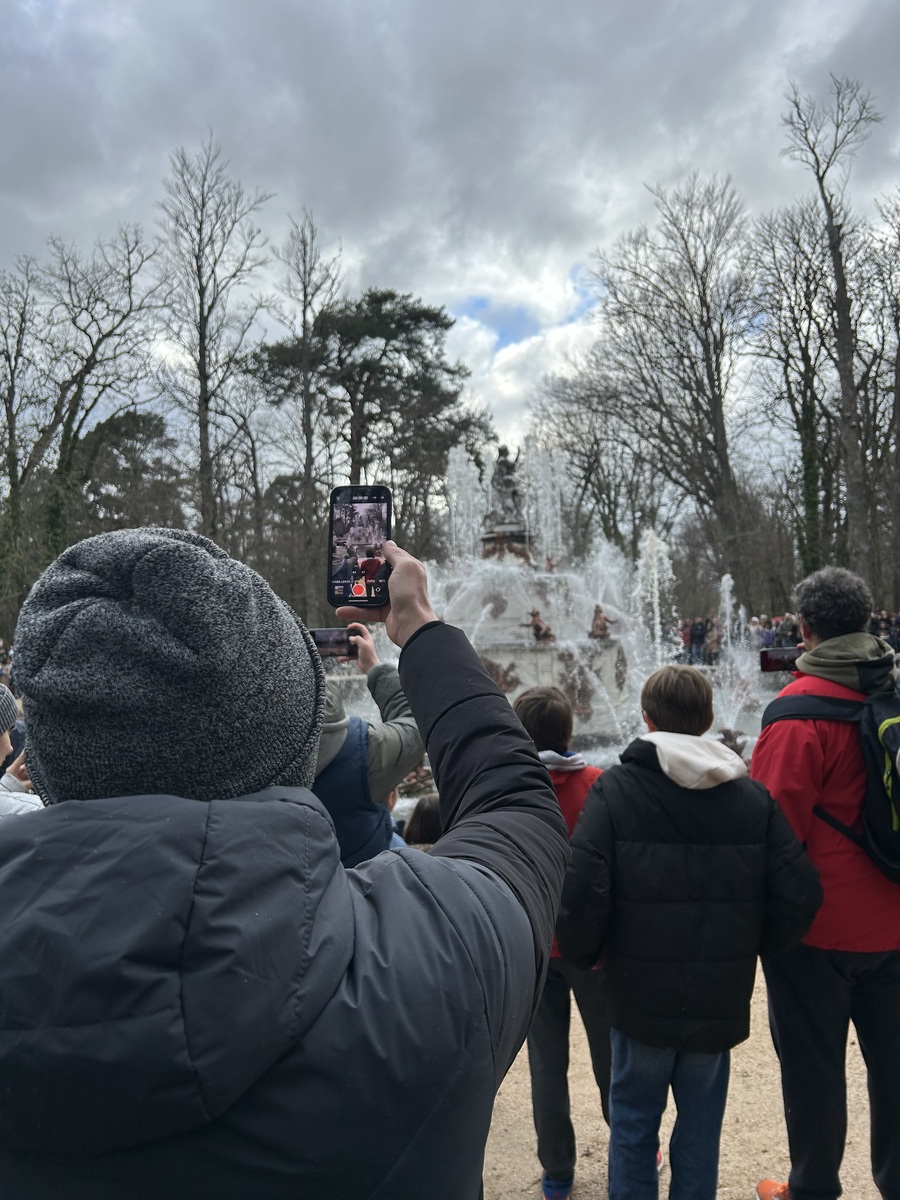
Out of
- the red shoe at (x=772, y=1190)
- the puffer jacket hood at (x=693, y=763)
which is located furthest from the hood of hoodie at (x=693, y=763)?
the red shoe at (x=772, y=1190)

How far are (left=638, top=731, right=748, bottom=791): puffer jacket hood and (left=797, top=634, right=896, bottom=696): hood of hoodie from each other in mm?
536

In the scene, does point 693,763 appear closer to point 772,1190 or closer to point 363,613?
point 363,613

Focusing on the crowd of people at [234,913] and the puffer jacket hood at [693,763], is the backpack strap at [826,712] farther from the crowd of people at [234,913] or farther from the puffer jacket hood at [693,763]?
the crowd of people at [234,913]

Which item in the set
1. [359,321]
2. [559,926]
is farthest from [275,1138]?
[359,321]

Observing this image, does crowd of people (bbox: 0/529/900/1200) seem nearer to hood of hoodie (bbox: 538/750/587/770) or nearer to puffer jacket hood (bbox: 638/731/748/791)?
puffer jacket hood (bbox: 638/731/748/791)

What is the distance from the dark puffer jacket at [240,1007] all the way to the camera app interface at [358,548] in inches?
27.7

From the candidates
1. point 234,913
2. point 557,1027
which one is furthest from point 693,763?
point 234,913

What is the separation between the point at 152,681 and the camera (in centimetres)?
91

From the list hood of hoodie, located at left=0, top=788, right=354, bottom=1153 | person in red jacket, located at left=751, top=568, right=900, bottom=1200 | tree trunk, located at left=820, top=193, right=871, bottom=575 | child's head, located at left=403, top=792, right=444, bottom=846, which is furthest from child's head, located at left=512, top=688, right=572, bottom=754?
tree trunk, located at left=820, top=193, right=871, bottom=575

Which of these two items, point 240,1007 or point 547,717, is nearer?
point 240,1007

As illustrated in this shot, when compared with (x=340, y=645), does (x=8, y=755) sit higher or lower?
lower

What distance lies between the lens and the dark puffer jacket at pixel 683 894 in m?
2.61

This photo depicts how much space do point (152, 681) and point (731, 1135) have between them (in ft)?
12.4

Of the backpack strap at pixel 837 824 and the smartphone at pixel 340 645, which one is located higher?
the smartphone at pixel 340 645
